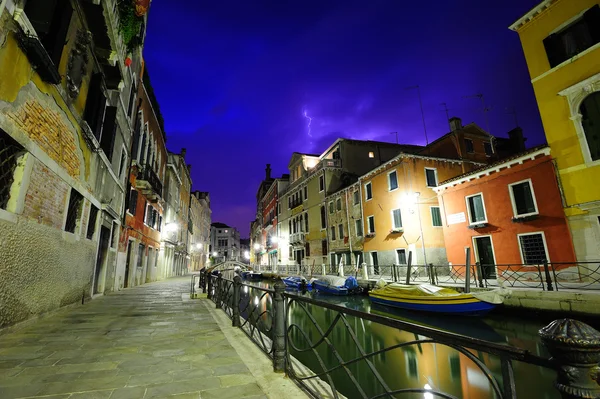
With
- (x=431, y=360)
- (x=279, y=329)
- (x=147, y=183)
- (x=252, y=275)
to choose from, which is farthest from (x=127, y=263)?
(x=252, y=275)

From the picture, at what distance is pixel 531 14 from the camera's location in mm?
13164

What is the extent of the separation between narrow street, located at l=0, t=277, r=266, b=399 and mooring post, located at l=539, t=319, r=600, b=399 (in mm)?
2693

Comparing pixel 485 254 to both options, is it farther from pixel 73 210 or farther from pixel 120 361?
pixel 73 210

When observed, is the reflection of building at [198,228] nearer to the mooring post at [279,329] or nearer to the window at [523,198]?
the window at [523,198]

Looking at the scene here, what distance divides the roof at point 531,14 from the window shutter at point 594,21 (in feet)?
5.85

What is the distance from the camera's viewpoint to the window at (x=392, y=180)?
782 inches

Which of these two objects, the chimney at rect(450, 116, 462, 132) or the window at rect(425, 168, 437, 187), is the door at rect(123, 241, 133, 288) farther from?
the chimney at rect(450, 116, 462, 132)

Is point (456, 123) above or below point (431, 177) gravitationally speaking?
above

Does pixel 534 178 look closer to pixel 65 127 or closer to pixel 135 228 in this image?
pixel 65 127

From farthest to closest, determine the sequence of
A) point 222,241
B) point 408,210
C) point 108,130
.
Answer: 1. point 222,241
2. point 408,210
3. point 108,130

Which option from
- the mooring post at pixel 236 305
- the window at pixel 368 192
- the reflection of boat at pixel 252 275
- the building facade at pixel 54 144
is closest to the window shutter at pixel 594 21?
the window at pixel 368 192

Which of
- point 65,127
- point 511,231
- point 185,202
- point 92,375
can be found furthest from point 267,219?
point 92,375

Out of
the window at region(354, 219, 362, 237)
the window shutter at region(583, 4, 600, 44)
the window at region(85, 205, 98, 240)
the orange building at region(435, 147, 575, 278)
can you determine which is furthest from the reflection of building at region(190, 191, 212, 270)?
the window shutter at region(583, 4, 600, 44)

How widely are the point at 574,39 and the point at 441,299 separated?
40.0 ft
